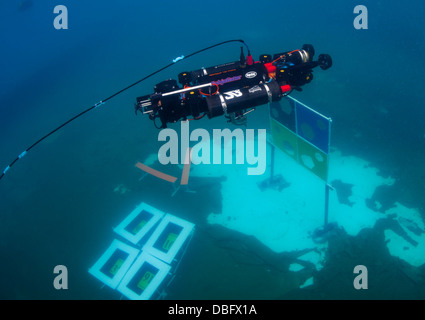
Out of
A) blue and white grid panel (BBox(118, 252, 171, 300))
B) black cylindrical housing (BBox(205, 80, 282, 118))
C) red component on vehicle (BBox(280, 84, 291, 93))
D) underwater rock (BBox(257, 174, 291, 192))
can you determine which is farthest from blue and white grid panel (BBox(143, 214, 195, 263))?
red component on vehicle (BBox(280, 84, 291, 93))

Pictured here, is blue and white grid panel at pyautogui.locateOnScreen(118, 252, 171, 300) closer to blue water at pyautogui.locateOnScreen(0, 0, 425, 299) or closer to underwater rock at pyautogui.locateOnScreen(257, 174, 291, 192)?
blue water at pyautogui.locateOnScreen(0, 0, 425, 299)

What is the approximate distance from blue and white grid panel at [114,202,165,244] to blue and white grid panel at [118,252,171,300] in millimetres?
936

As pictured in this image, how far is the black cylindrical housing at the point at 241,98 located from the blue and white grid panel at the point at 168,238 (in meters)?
5.45

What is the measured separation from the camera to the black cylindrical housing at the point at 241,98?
261 inches

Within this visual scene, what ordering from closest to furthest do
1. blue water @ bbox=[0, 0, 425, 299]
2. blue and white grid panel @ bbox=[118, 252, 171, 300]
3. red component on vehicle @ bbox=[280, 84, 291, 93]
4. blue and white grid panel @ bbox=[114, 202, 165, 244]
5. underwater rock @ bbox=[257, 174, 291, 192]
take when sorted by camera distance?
red component on vehicle @ bbox=[280, 84, 291, 93] → blue and white grid panel @ bbox=[118, 252, 171, 300] → blue water @ bbox=[0, 0, 425, 299] → blue and white grid panel @ bbox=[114, 202, 165, 244] → underwater rock @ bbox=[257, 174, 291, 192]

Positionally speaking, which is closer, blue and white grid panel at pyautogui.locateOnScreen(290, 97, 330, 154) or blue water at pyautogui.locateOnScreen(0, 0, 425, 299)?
blue and white grid panel at pyautogui.locateOnScreen(290, 97, 330, 154)

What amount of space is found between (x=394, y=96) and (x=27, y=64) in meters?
38.1

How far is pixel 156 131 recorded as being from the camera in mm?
16719

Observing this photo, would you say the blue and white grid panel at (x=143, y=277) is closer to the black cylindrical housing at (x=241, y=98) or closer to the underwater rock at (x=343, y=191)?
the black cylindrical housing at (x=241, y=98)

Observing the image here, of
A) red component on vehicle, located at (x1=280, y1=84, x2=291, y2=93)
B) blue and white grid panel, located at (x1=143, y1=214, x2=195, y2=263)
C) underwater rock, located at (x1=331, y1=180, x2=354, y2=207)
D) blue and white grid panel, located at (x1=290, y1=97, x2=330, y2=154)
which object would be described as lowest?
blue and white grid panel, located at (x1=143, y1=214, x2=195, y2=263)

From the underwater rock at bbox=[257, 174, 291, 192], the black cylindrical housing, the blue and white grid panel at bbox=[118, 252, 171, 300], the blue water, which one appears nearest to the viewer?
the black cylindrical housing

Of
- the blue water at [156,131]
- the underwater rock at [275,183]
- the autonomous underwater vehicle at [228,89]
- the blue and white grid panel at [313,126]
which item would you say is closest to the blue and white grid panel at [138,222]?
the blue water at [156,131]

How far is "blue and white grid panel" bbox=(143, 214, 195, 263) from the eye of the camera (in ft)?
32.2

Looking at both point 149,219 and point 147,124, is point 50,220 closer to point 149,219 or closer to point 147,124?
point 149,219
